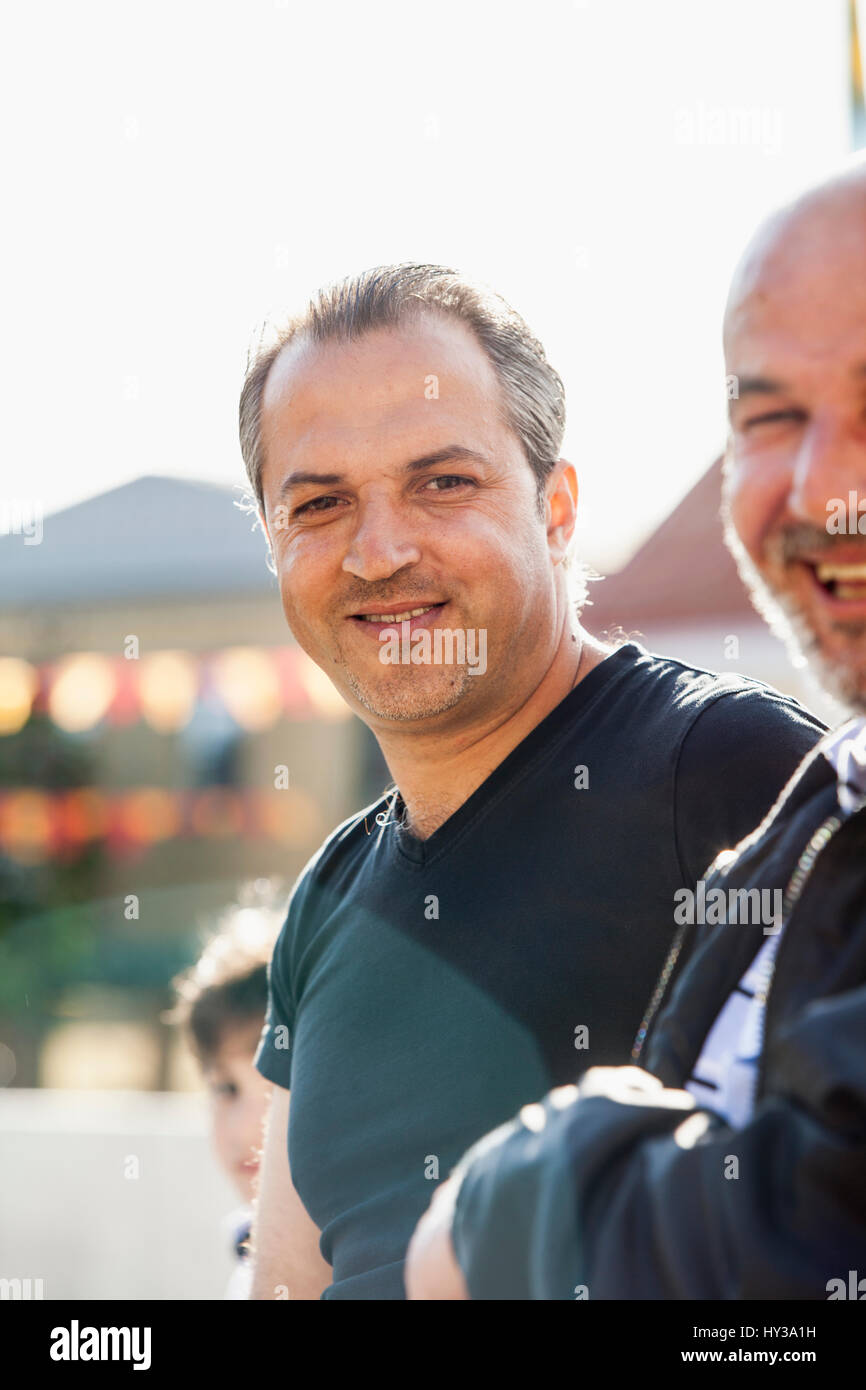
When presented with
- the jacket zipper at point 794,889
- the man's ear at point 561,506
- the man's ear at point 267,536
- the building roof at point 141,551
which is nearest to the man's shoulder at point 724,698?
the man's ear at point 561,506

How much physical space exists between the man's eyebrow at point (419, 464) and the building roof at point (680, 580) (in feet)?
14.8

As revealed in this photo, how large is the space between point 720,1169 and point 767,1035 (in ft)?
0.49

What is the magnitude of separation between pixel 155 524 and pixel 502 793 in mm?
10393

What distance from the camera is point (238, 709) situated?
1102 cm

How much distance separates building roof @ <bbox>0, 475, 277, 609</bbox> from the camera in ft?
37.0

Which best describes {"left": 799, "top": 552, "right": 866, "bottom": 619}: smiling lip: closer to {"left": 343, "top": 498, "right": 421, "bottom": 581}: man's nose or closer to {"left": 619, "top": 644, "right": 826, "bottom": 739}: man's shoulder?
{"left": 619, "top": 644, "right": 826, "bottom": 739}: man's shoulder

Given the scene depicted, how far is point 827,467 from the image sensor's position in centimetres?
104

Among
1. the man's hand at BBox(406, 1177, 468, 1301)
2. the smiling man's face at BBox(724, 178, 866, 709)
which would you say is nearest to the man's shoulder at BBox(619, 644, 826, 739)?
the smiling man's face at BBox(724, 178, 866, 709)

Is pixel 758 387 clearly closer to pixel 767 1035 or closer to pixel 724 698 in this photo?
pixel 767 1035

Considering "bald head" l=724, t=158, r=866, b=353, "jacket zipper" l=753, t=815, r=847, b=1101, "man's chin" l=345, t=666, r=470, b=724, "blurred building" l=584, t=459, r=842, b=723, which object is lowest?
"jacket zipper" l=753, t=815, r=847, b=1101

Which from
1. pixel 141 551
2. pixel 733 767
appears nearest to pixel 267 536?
pixel 733 767

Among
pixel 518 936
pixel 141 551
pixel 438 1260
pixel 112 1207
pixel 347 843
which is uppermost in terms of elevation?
pixel 141 551

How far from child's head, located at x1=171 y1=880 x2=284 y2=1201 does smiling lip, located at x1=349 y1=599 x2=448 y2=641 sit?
1.35 m
